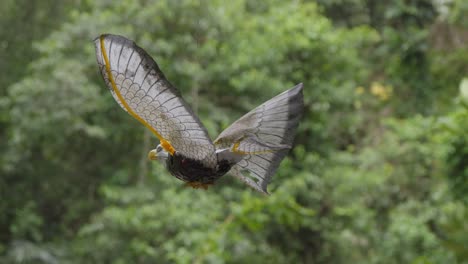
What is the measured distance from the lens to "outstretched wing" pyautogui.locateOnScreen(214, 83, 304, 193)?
660 millimetres

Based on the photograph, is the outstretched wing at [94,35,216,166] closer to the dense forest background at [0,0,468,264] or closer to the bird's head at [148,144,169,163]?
the bird's head at [148,144,169,163]

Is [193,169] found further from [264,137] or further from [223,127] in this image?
[223,127]

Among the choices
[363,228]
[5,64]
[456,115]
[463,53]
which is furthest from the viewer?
[5,64]

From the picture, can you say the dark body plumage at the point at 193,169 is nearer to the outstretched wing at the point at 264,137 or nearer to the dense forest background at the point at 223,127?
the outstretched wing at the point at 264,137

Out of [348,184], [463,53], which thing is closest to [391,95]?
[463,53]

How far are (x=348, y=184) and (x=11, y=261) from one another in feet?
10.7

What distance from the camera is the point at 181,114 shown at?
61cm

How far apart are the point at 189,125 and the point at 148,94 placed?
0.18 feet

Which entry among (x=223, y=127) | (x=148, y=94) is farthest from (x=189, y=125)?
(x=223, y=127)

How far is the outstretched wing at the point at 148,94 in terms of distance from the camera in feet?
1.95

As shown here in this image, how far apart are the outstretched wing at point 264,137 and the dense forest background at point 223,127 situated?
2.83 meters

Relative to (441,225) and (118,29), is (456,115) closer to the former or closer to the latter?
(441,225)

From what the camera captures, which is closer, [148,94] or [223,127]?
[148,94]

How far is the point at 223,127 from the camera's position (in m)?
3.66
